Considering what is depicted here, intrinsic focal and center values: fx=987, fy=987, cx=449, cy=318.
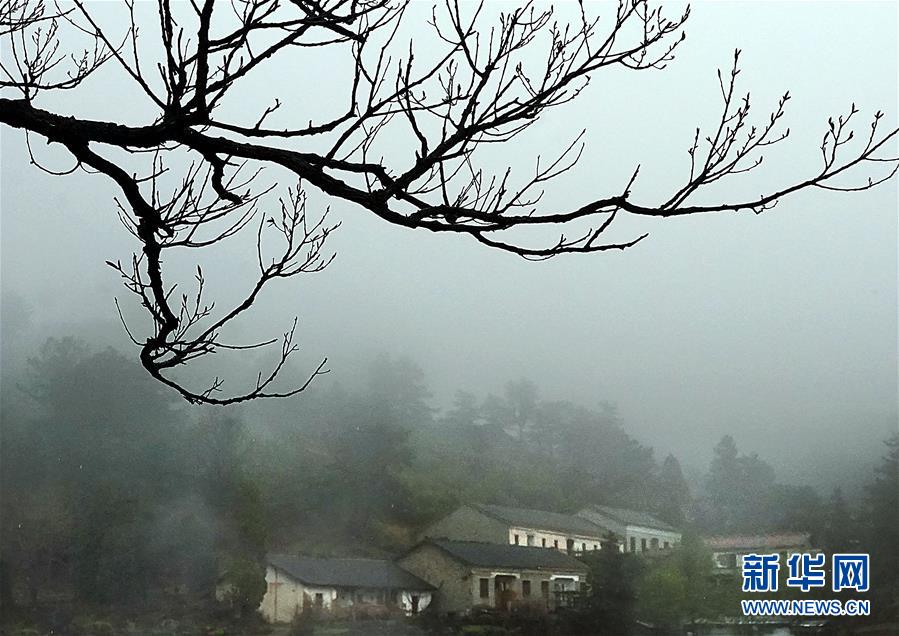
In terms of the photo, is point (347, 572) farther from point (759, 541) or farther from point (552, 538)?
point (759, 541)

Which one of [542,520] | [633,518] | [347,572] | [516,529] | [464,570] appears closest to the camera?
[464,570]

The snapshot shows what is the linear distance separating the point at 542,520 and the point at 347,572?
1.68 meters

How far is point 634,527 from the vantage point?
329 inches

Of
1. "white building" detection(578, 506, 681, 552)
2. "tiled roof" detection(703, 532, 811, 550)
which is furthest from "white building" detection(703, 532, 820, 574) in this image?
"white building" detection(578, 506, 681, 552)

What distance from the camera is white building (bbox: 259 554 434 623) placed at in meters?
7.65

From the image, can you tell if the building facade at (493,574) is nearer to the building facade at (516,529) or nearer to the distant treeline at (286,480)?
the building facade at (516,529)

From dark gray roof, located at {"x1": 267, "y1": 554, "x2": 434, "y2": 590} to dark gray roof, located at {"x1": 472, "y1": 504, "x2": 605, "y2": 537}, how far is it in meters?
0.84

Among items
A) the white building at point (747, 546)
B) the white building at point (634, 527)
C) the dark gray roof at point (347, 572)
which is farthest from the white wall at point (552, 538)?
the white building at point (747, 546)

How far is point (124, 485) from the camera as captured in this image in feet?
27.0

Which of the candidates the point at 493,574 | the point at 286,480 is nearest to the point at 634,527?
the point at 493,574

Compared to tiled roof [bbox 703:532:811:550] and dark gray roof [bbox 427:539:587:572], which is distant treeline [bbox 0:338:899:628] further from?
dark gray roof [bbox 427:539:587:572]

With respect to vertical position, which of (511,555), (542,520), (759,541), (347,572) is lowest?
(347,572)

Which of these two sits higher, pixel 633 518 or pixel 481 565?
pixel 633 518

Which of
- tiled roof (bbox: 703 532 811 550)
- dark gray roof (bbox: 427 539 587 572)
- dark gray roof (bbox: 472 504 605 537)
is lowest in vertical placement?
dark gray roof (bbox: 427 539 587 572)
